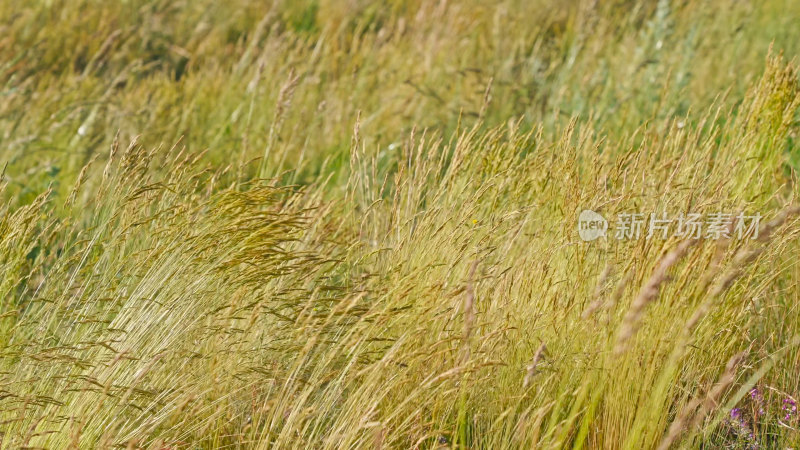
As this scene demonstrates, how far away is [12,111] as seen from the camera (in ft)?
13.4

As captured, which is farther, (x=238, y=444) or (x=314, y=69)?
(x=314, y=69)

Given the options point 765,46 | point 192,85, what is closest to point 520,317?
point 192,85

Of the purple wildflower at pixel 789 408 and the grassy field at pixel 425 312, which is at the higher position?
the grassy field at pixel 425 312

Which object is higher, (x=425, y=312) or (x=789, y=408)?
(x=425, y=312)

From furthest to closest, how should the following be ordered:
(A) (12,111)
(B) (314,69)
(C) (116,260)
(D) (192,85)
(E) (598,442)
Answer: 1. (B) (314,69)
2. (D) (192,85)
3. (A) (12,111)
4. (C) (116,260)
5. (E) (598,442)

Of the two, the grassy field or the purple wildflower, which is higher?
the grassy field

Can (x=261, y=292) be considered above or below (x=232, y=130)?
above

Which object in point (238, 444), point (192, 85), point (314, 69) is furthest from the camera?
point (314, 69)

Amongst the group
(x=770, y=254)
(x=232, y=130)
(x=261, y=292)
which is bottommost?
(x=232, y=130)

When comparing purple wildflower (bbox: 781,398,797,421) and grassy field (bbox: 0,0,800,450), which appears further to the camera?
purple wildflower (bbox: 781,398,797,421)

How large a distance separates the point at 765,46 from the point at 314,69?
265 centimetres

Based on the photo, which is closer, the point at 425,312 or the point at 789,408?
the point at 425,312

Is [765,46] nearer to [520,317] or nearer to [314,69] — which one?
[314,69]

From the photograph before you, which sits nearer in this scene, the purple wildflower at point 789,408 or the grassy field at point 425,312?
the grassy field at point 425,312
